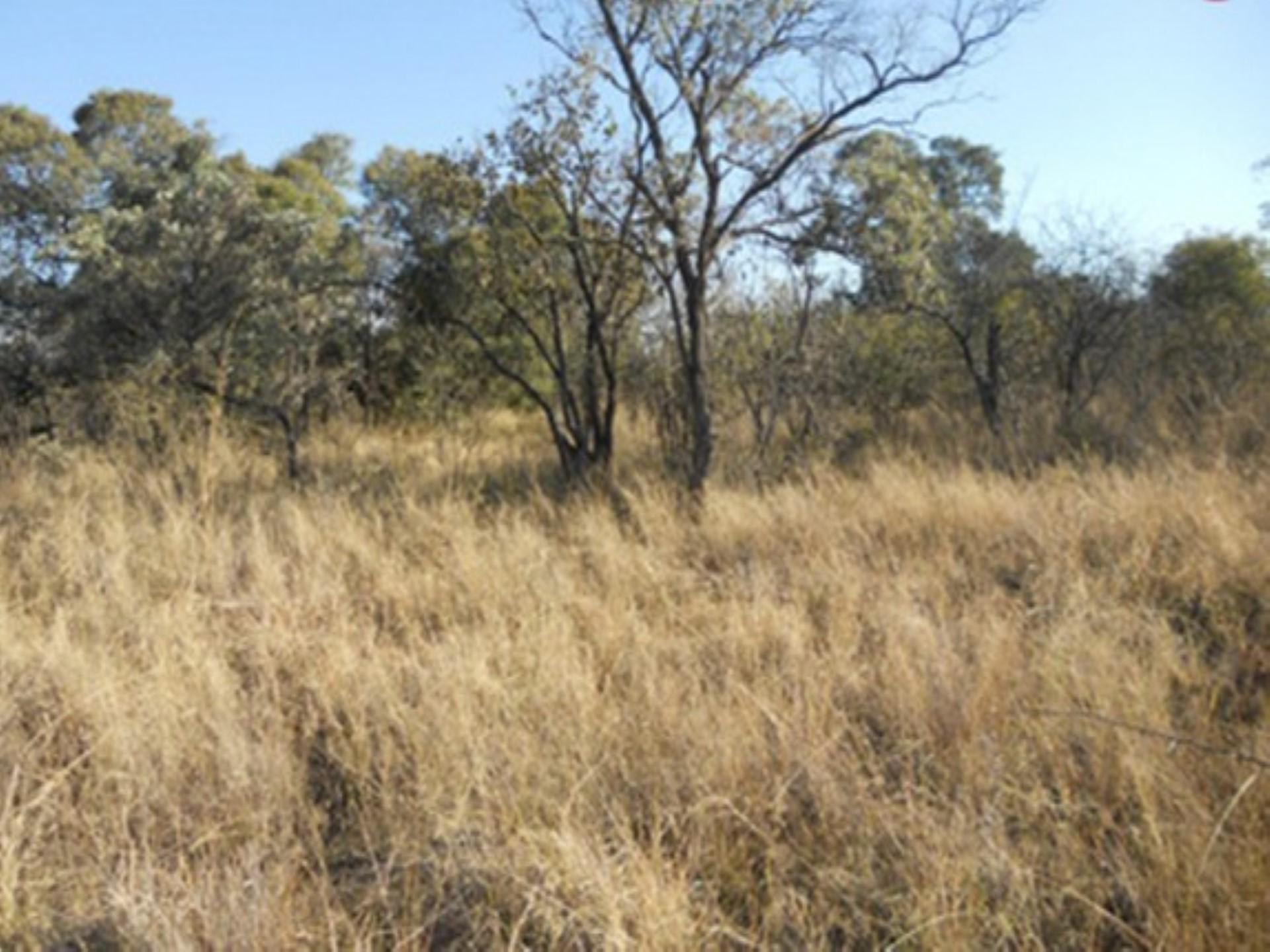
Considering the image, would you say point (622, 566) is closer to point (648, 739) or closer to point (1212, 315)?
point (648, 739)

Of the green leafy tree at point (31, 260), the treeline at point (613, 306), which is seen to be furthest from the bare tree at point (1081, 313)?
the green leafy tree at point (31, 260)

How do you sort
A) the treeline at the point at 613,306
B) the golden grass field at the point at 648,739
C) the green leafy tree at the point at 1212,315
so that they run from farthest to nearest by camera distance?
the green leafy tree at the point at 1212,315, the treeline at the point at 613,306, the golden grass field at the point at 648,739

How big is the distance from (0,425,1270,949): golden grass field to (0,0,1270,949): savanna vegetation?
0.8 inches

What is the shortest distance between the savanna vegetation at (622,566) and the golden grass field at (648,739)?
2 cm

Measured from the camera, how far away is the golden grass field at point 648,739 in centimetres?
196

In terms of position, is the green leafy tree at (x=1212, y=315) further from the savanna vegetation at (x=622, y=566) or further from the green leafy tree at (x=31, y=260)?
the green leafy tree at (x=31, y=260)

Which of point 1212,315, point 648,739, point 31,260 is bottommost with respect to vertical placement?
point 648,739

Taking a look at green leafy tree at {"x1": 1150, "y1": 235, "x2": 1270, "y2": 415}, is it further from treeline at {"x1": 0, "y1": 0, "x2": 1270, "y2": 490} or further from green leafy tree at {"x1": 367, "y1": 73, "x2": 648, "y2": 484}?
green leafy tree at {"x1": 367, "y1": 73, "x2": 648, "y2": 484}

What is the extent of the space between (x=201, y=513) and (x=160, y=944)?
425 cm

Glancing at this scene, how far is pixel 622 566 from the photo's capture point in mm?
4789

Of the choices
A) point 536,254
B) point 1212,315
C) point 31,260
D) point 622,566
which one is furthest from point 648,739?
point 1212,315

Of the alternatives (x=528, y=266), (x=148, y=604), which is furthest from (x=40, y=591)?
(x=528, y=266)

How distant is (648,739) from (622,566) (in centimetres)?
215

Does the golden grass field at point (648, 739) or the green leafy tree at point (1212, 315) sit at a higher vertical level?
the green leafy tree at point (1212, 315)
